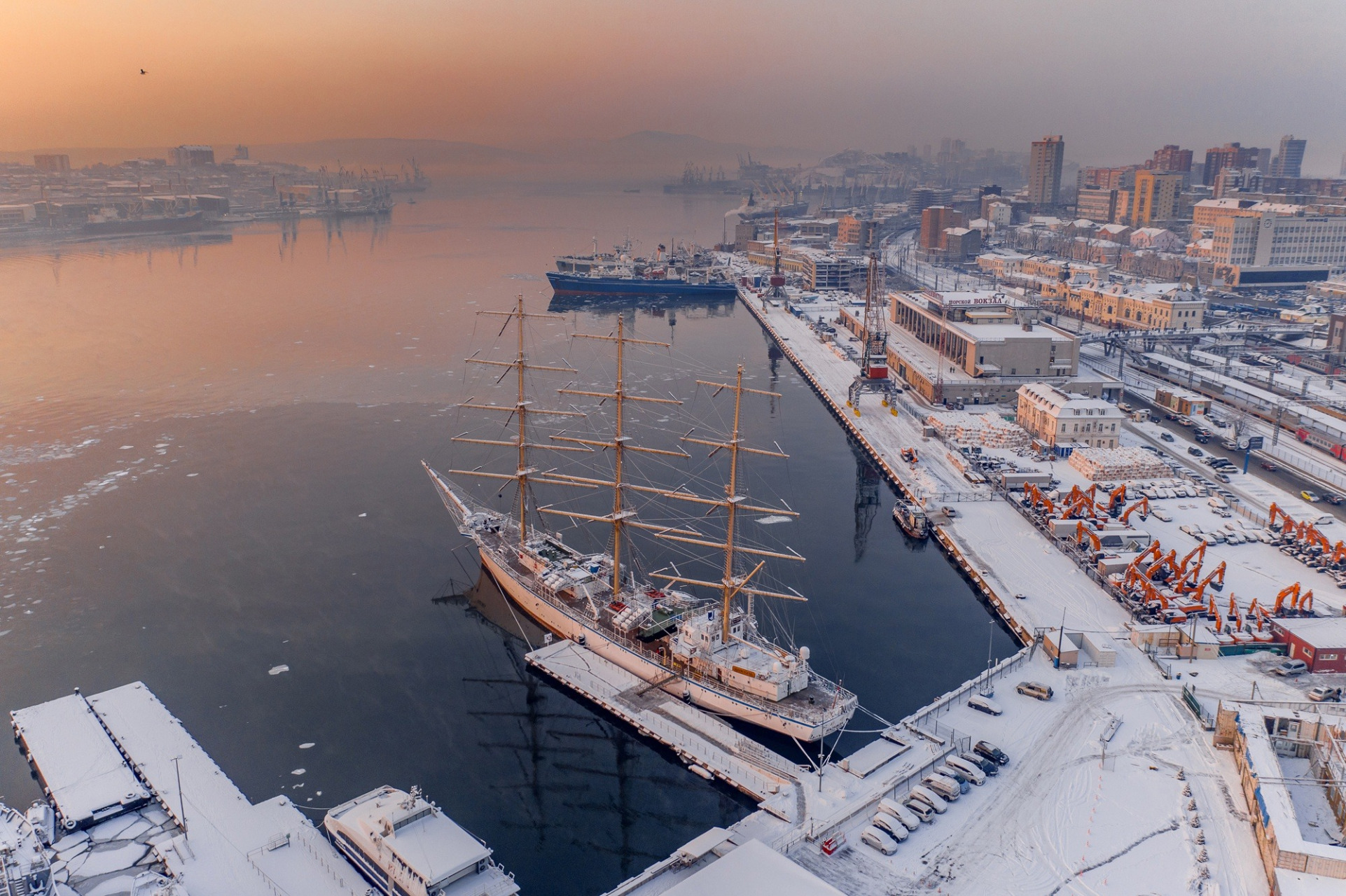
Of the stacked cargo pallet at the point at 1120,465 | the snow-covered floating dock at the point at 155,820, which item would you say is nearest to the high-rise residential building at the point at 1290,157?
the stacked cargo pallet at the point at 1120,465

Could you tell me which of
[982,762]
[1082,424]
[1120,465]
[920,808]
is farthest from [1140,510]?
[920,808]

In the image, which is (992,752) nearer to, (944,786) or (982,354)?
(944,786)

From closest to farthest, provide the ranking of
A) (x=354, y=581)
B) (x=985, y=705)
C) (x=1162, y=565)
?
(x=985, y=705) → (x=1162, y=565) → (x=354, y=581)

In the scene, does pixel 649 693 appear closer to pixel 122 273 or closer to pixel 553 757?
pixel 553 757

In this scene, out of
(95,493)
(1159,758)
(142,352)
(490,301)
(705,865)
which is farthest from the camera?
(490,301)

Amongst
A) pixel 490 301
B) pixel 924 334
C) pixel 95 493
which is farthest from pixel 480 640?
pixel 490 301

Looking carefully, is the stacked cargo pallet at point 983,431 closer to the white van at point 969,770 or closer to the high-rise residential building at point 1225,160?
the white van at point 969,770

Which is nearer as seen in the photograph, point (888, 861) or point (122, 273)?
point (888, 861)
